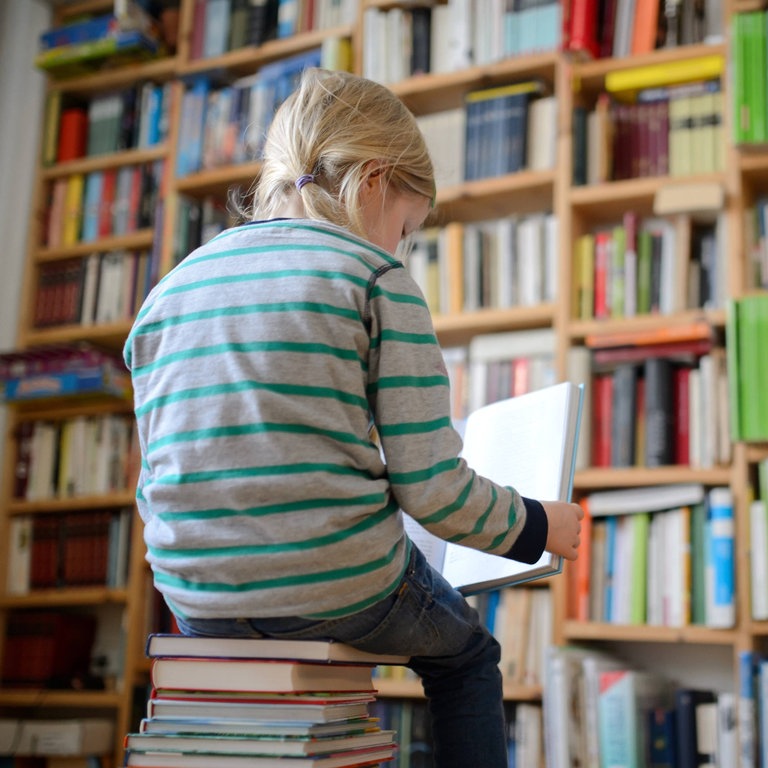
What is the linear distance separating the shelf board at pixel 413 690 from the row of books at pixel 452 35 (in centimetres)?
149

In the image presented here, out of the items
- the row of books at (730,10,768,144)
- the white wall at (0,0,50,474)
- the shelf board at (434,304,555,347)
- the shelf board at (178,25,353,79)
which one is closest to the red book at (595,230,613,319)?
the shelf board at (434,304,555,347)

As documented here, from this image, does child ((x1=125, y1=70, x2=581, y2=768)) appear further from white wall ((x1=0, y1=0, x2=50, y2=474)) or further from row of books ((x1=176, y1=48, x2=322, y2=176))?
white wall ((x1=0, y1=0, x2=50, y2=474))

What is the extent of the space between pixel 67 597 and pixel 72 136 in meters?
1.43

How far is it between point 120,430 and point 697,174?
5.54 ft

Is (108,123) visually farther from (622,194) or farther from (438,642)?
(438,642)

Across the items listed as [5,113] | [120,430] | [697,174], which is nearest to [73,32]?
[5,113]

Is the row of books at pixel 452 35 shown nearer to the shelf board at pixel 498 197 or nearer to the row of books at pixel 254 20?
the row of books at pixel 254 20

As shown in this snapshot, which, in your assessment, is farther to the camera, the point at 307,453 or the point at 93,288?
the point at 93,288

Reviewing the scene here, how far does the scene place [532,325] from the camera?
2.48m

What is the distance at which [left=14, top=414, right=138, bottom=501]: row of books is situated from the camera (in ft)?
9.48

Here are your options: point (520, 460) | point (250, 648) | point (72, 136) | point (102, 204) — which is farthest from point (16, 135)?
point (250, 648)

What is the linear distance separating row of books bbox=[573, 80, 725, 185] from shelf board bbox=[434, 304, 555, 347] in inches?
12.7

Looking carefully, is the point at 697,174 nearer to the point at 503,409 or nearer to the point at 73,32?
the point at 503,409

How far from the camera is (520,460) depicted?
119 centimetres
